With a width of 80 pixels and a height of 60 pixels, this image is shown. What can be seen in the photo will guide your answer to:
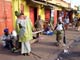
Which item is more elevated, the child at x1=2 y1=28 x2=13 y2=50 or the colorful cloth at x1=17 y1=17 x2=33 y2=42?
the colorful cloth at x1=17 y1=17 x2=33 y2=42

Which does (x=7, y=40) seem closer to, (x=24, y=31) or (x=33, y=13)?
(x=24, y=31)

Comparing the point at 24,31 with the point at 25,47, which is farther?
the point at 25,47

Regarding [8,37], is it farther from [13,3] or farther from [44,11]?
[44,11]

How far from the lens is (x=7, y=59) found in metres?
11.4

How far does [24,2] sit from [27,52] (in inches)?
389

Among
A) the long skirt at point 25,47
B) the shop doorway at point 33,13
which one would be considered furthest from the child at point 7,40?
the shop doorway at point 33,13

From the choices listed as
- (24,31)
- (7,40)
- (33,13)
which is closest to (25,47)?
(24,31)

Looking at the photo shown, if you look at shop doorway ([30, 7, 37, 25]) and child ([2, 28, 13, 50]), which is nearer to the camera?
child ([2, 28, 13, 50])

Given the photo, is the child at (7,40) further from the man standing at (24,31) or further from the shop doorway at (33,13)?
the shop doorway at (33,13)

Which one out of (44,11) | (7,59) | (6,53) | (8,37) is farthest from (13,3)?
(44,11)

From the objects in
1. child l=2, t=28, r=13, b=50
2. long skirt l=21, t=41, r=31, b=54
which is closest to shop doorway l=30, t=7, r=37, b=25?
child l=2, t=28, r=13, b=50

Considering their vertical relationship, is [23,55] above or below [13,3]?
below

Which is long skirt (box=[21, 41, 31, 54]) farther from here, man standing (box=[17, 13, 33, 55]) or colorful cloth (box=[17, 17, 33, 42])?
colorful cloth (box=[17, 17, 33, 42])

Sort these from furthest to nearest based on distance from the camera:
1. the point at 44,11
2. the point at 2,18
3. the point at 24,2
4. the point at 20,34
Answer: the point at 44,11, the point at 24,2, the point at 2,18, the point at 20,34
